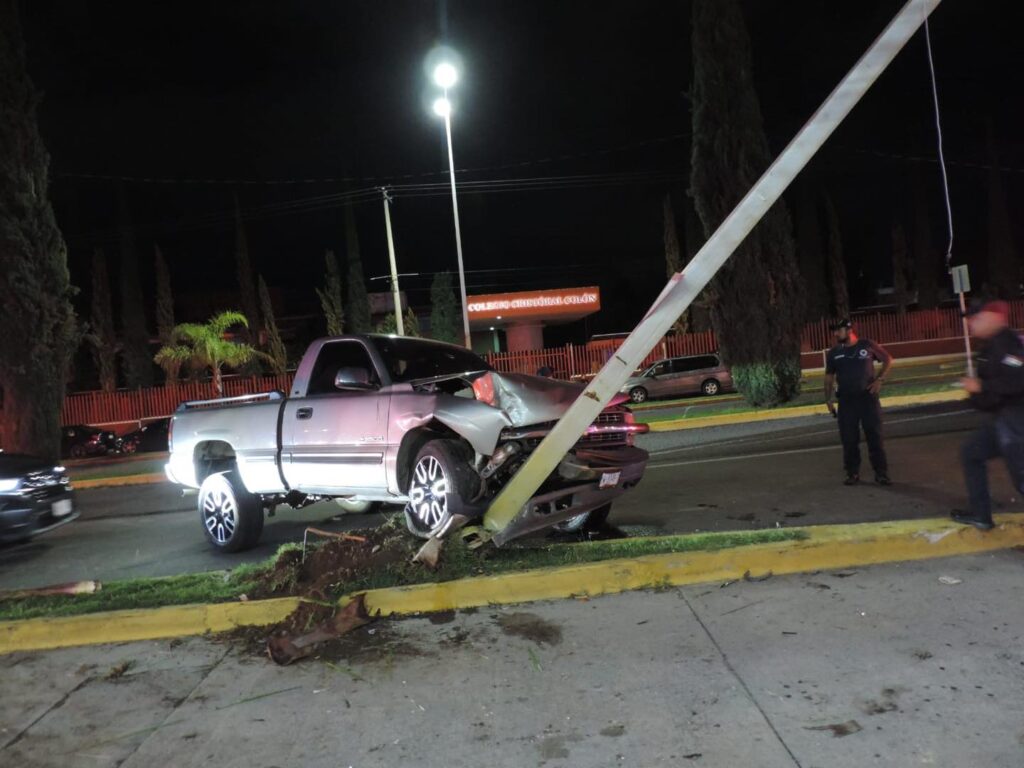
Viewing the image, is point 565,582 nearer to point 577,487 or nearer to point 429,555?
point 577,487

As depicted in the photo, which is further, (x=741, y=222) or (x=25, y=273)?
(x=25, y=273)

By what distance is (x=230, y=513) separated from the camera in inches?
290

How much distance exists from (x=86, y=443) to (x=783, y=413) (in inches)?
975

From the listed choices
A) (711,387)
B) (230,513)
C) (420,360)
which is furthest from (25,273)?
(711,387)

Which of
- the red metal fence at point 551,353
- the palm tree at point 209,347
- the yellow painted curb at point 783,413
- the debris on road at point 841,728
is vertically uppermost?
the palm tree at point 209,347

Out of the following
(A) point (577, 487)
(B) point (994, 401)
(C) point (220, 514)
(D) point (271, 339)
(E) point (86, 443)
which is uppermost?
(D) point (271, 339)

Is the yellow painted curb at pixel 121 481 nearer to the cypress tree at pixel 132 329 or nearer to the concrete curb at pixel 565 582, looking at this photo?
the concrete curb at pixel 565 582

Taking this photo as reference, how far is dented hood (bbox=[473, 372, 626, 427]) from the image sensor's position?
561 centimetres

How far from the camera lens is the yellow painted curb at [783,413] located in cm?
1511

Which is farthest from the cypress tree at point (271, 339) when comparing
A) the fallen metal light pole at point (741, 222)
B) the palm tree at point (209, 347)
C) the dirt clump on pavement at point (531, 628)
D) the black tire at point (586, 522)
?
the dirt clump on pavement at point (531, 628)

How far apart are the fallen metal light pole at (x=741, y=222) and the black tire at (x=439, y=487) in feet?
2.88

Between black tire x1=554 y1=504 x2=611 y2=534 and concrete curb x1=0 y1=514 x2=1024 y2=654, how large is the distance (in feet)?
5.28

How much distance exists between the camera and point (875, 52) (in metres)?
4.88

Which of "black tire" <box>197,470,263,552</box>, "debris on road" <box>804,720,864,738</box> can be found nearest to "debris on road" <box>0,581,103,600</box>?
"black tire" <box>197,470,263,552</box>
